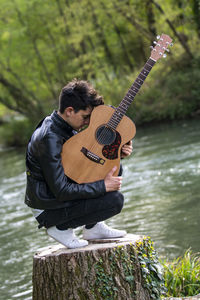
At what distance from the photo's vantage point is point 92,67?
2678 cm

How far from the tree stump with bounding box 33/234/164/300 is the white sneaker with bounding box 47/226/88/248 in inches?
2.6

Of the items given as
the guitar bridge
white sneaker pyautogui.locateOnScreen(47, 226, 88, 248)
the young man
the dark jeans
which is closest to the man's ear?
the young man

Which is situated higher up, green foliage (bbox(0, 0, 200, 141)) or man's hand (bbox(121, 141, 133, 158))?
green foliage (bbox(0, 0, 200, 141))

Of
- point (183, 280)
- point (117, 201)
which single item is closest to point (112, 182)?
point (117, 201)

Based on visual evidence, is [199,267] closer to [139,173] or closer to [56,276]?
[56,276]

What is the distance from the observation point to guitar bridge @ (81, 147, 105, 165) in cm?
396

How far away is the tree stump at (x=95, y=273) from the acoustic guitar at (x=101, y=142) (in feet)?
1.98

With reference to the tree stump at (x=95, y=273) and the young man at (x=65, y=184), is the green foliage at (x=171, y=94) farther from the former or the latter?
the tree stump at (x=95, y=273)

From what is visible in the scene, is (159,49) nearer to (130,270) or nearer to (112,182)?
(112,182)

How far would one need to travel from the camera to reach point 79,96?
3973mm

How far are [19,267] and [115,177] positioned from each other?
11.6 feet

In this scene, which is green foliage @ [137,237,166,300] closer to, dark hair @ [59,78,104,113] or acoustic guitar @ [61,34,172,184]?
acoustic guitar @ [61,34,172,184]

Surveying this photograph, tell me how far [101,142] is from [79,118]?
0.91ft

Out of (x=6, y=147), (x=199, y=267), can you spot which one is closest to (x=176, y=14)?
(x=6, y=147)
